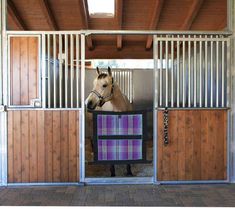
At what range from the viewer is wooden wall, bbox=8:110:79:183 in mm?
4016

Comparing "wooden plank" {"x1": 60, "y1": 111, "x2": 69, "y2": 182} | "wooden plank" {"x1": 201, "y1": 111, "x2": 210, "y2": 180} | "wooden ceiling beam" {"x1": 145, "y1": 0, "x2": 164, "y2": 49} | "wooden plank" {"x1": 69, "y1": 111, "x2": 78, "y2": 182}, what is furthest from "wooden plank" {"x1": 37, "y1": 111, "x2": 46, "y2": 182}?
"wooden ceiling beam" {"x1": 145, "y1": 0, "x2": 164, "y2": 49}

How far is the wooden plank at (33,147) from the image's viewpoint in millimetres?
4023

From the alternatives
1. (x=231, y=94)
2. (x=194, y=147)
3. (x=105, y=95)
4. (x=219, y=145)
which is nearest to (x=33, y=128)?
(x=105, y=95)

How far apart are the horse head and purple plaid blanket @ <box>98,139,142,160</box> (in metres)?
0.65

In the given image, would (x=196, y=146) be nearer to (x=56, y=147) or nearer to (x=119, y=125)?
(x=119, y=125)

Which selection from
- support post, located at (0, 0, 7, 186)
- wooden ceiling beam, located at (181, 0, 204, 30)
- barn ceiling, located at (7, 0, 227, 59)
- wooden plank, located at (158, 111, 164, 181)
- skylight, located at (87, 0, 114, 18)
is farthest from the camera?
skylight, located at (87, 0, 114, 18)

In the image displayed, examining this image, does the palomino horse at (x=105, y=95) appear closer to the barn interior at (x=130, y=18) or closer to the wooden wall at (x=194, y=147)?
the wooden wall at (x=194, y=147)

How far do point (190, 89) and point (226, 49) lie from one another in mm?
718

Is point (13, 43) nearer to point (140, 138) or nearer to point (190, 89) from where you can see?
point (140, 138)

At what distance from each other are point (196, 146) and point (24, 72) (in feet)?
7.70

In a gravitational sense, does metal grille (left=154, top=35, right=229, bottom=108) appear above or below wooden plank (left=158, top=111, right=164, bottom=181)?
above

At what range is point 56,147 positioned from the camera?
404 centimetres

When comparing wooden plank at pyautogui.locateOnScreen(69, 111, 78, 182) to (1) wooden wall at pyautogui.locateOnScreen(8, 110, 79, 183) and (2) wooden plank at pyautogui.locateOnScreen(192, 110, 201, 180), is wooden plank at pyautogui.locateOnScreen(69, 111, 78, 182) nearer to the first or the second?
(1) wooden wall at pyautogui.locateOnScreen(8, 110, 79, 183)

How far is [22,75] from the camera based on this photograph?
402 centimetres
